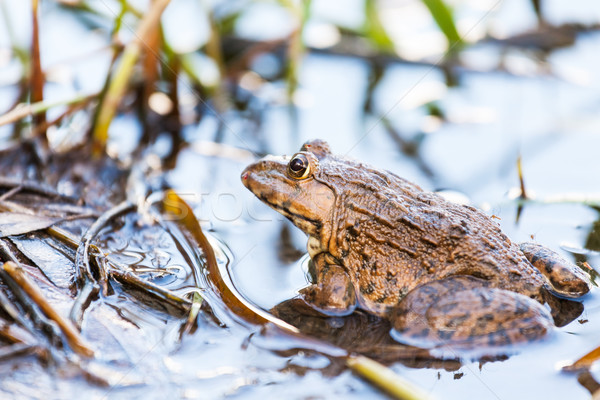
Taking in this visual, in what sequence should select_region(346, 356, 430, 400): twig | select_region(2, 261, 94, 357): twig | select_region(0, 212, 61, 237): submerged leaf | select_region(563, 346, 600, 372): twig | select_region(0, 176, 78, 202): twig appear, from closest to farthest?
select_region(346, 356, 430, 400): twig < select_region(2, 261, 94, 357): twig < select_region(563, 346, 600, 372): twig < select_region(0, 212, 61, 237): submerged leaf < select_region(0, 176, 78, 202): twig

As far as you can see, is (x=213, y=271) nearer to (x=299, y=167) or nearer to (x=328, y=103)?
(x=299, y=167)

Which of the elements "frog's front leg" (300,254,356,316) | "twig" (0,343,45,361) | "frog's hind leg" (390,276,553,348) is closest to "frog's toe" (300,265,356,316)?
"frog's front leg" (300,254,356,316)

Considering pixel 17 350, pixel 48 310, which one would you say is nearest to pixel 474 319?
pixel 48 310

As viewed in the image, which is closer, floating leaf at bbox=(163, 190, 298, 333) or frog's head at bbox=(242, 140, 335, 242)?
floating leaf at bbox=(163, 190, 298, 333)

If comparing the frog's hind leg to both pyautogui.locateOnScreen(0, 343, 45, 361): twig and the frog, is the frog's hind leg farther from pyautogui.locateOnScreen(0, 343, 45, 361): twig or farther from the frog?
pyautogui.locateOnScreen(0, 343, 45, 361): twig

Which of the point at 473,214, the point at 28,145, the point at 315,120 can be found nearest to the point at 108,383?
the point at 473,214

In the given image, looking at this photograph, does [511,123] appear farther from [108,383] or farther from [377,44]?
[108,383]
